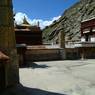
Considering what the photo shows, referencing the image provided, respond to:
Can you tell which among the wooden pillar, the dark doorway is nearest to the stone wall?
the wooden pillar

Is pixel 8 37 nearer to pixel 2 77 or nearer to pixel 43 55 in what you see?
pixel 2 77

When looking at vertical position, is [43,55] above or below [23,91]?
above

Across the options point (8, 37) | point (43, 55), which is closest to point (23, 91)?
point (8, 37)

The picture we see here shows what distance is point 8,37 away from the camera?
458 inches

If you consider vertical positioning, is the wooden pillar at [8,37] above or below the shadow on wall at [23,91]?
above

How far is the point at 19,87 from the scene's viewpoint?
461 inches

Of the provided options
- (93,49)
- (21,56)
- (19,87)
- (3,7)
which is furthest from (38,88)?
(93,49)

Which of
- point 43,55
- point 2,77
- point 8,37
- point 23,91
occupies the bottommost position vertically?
point 23,91

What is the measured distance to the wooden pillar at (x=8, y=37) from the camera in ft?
37.8

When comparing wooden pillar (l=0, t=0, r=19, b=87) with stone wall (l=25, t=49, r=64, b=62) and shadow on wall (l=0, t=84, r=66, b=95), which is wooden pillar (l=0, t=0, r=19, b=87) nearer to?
shadow on wall (l=0, t=84, r=66, b=95)

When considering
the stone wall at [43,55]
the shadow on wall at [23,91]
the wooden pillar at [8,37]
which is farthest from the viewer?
the stone wall at [43,55]

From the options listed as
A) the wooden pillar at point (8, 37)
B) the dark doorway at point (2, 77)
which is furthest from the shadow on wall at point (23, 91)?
the wooden pillar at point (8, 37)

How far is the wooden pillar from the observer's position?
11508 mm

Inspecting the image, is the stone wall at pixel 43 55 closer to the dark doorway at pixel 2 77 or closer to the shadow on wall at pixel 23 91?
the shadow on wall at pixel 23 91
